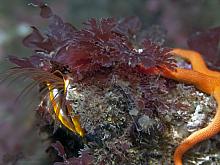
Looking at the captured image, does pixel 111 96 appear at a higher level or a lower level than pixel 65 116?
higher

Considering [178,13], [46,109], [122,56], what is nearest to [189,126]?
[122,56]

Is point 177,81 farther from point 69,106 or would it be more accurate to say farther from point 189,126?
point 69,106

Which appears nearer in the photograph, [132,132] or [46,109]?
[132,132]

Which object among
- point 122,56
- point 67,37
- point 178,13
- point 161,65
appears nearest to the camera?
point 122,56

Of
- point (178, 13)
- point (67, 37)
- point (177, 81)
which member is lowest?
point (177, 81)

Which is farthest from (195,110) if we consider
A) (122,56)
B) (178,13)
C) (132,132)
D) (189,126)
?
(178,13)

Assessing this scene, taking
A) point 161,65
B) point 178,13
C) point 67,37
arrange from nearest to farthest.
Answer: point 161,65 < point 67,37 < point 178,13

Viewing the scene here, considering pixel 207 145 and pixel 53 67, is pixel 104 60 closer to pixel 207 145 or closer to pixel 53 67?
pixel 53 67

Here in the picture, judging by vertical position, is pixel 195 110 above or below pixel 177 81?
below
